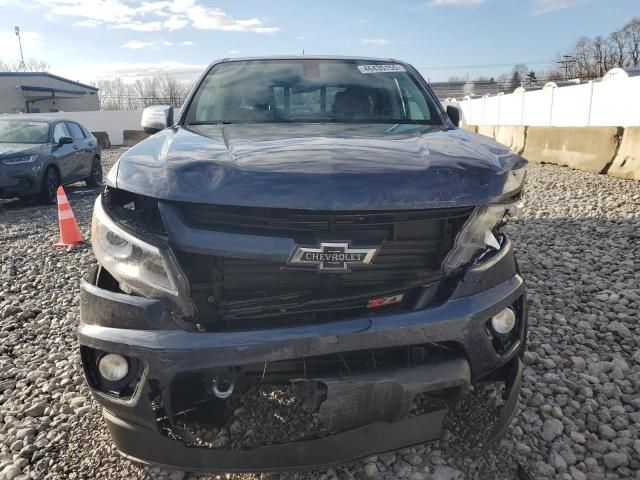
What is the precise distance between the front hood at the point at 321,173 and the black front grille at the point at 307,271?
0.05 meters

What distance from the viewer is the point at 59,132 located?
9688 mm

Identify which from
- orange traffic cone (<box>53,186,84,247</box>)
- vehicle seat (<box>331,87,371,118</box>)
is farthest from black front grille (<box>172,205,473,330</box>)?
orange traffic cone (<box>53,186,84,247</box>)

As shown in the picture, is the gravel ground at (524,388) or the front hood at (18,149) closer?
the gravel ground at (524,388)

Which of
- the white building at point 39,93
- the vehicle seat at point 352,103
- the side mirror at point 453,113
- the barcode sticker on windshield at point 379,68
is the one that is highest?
the white building at point 39,93

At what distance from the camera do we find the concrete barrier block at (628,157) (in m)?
7.66

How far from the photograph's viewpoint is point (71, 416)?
2.45 m

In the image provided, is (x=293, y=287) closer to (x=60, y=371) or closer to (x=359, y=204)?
(x=359, y=204)

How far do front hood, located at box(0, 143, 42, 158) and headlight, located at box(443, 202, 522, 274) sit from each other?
8583 millimetres

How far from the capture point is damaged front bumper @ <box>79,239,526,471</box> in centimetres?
159

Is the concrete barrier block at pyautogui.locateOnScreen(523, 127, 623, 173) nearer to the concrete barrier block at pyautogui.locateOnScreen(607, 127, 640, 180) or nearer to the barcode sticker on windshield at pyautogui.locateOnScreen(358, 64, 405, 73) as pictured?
the concrete barrier block at pyautogui.locateOnScreen(607, 127, 640, 180)

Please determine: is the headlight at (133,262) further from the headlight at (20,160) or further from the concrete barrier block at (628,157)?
the concrete barrier block at (628,157)

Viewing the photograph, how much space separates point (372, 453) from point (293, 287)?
661 mm

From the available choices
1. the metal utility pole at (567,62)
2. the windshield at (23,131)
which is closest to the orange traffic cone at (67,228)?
the windshield at (23,131)

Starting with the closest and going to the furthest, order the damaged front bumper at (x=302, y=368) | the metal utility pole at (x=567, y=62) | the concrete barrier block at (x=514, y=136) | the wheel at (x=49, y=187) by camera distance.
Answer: the damaged front bumper at (x=302, y=368), the wheel at (x=49, y=187), the concrete barrier block at (x=514, y=136), the metal utility pole at (x=567, y=62)
